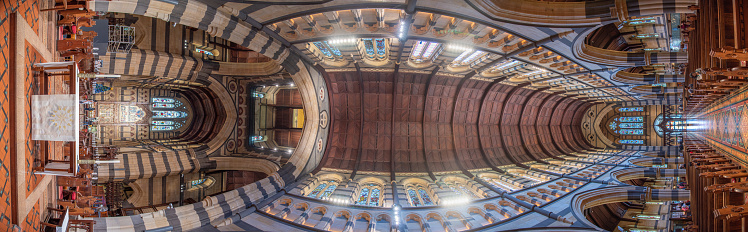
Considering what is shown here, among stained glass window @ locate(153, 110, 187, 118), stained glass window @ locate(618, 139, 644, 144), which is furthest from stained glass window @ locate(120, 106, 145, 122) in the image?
stained glass window @ locate(618, 139, 644, 144)

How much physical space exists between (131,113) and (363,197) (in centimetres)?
1552

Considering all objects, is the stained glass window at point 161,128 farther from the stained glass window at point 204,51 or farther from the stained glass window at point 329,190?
the stained glass window at point 329,190

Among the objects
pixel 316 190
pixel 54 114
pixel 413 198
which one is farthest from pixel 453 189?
pixel 54 114

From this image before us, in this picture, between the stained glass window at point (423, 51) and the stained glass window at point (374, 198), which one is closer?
the stained glass window at point (423, 51)

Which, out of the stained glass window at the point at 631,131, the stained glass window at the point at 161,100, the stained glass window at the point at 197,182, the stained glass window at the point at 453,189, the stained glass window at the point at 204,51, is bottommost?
the stained glass window at the point at 197,182

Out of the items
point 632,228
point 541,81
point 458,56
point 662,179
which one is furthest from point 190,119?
point 662,179

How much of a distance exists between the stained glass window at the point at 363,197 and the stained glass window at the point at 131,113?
48.8 ft

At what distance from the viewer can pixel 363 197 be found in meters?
14.2

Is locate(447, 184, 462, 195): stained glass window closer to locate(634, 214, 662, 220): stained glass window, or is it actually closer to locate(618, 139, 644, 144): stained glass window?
locate(634, 214, 662, 220): stained glass window

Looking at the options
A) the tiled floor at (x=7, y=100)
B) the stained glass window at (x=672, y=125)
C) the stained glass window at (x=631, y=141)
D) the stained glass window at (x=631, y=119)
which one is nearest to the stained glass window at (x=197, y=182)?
the tiled floor at (x=7, y=100)

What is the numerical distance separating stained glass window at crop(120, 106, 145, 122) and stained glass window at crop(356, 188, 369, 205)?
1487 cm

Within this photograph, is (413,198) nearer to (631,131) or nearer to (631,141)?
(631,141)

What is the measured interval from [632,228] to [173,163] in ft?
85.8

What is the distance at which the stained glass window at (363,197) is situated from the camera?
13.4 metres
